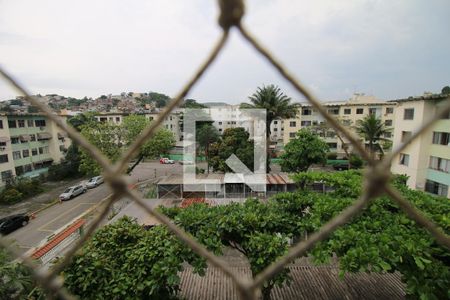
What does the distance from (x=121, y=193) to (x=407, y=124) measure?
16.9 m

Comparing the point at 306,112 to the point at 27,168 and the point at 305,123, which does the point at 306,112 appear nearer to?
the point at 305,123

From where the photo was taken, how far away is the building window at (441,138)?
12195 mm

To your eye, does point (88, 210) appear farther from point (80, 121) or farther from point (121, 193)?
point (121, 193)

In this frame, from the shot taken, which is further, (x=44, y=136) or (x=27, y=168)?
(x=44, y=136)

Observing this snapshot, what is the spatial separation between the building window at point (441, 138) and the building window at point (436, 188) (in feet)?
6.67

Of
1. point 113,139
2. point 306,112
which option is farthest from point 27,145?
point 306,112

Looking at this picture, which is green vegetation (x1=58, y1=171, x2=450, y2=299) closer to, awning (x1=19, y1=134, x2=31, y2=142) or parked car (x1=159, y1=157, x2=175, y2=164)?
awning (x1=19, y1=134, x2=31, y2=142)

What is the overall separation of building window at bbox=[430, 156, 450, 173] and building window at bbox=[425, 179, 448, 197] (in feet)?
2.44

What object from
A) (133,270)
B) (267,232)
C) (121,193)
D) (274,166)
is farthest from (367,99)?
(121,193)

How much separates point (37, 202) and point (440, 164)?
23.5 metres

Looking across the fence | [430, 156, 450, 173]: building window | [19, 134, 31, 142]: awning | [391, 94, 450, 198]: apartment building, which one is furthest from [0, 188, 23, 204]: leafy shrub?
[430, 156, 450, 173]: building window

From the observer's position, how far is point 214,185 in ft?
49.3

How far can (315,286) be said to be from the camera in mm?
6645

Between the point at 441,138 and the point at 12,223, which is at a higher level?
the point at 441,138
